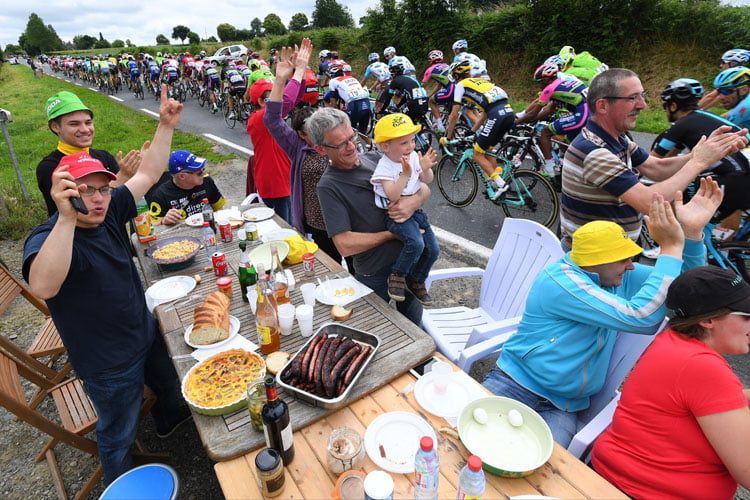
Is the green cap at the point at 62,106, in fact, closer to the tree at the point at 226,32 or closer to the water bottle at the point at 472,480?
the water bottle at the point at 472,480

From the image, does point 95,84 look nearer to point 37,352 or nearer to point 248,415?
point 37,352

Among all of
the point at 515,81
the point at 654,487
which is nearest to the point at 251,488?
the point at 654,487

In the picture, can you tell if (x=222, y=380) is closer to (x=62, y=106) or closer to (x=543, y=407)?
(x=543, y=407)

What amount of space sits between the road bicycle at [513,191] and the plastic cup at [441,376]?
490cm

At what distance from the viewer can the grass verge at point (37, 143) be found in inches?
291

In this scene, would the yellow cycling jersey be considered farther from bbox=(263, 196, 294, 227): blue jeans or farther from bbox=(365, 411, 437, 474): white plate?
bbox=(365, 411, 437, 474): white plate

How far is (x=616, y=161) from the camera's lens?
2893mm

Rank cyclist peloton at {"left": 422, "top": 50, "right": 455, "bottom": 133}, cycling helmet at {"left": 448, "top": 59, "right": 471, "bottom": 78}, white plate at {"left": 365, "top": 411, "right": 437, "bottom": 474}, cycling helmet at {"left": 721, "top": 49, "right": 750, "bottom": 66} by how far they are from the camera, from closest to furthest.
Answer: white plate at {"left": 365, "top": 411, "right": 437, "bottom": 474} < cycling helmet at {"left": 721, "top": 49, "right": 750, "bottom": 66} < cycling helmet at {"left": 448, "top": 59, "right": 471, "bottom": 78} < cyclist peloton at {"left": 422, "top": 50, "right": 455, "bottom": 133}

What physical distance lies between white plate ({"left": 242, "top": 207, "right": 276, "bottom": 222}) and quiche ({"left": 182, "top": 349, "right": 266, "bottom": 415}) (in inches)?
96.2

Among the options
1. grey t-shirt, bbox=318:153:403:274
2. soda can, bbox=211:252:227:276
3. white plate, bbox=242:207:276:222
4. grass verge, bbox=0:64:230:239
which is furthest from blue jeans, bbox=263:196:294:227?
grass verge, bbox=0:64:230:239

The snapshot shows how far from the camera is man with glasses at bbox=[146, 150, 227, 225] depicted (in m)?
4.44

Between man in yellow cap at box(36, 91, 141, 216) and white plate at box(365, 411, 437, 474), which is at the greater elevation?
man in yellow cap at box(36, 91, 141, 216)

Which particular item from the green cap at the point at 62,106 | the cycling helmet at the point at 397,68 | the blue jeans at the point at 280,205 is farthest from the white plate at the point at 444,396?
the cycling helmet at the point at 397,68

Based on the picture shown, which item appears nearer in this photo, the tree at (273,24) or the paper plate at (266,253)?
the paper plate at (266,253)
